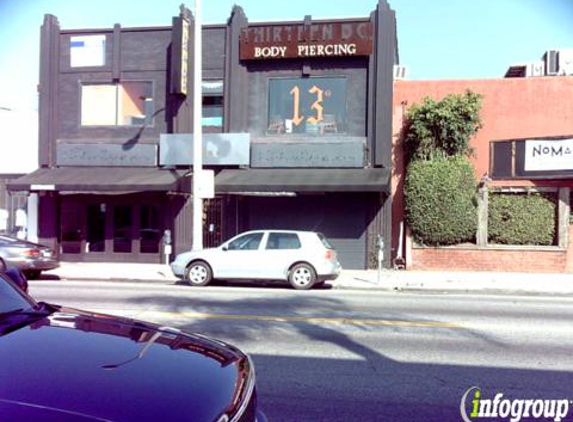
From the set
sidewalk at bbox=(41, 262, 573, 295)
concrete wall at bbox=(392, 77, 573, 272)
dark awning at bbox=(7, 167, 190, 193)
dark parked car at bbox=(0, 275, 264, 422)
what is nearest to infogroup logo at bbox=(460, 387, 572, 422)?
dark parked car at bbox=(0, 275, 264, 422)

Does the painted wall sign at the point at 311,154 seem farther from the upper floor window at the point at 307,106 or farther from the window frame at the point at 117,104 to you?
the window frame at the point at 117,104

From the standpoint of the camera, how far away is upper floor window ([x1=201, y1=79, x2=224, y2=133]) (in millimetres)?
19234

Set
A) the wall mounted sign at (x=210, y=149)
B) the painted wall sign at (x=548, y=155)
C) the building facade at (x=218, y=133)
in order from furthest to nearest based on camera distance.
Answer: the wall mounted sign at (x=210, y=149) → the building facade at (x=218, y=133) → the painted wall sign at (x=548, y=155)

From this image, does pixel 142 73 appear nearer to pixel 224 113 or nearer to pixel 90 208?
pixel 224 113

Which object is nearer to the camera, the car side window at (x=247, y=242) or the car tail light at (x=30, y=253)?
the car side window at (x=247, y=242)

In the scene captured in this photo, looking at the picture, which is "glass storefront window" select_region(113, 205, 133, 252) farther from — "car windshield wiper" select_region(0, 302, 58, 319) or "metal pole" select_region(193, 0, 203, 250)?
"car windshield wiper" select_region(0, 302, 58, 319)

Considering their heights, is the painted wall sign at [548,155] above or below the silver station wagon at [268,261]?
above

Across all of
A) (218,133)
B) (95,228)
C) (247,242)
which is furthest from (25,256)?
(218,133)

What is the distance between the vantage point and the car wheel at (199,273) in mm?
13906

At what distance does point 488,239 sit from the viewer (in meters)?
17.5

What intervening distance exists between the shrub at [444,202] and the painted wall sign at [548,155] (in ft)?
6.50

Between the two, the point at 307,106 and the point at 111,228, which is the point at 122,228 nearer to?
the point at 111,228

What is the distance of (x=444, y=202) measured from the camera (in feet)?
56.6

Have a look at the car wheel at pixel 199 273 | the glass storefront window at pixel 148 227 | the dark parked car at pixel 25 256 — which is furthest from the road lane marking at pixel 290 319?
the glass storefront window at pixel 148 227
